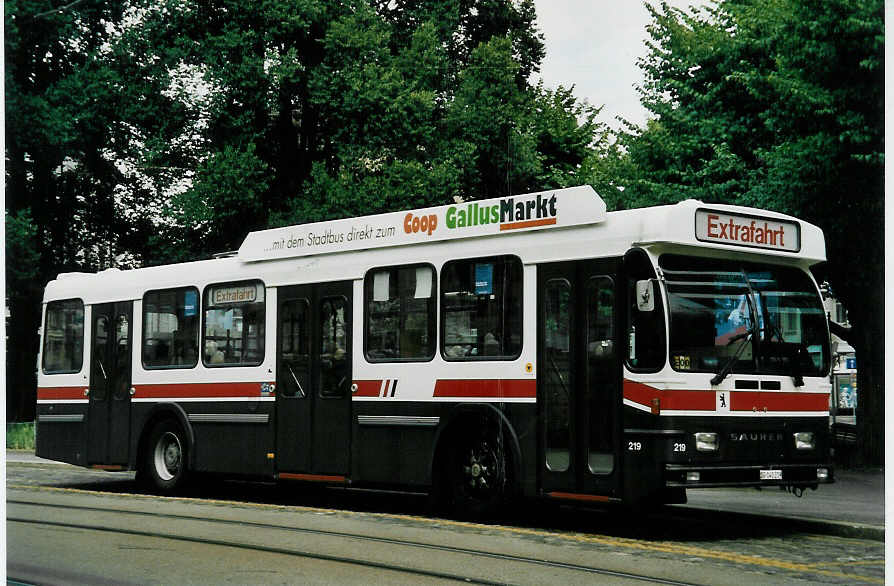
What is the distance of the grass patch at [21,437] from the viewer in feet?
88.0

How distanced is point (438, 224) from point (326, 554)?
13.6 feet

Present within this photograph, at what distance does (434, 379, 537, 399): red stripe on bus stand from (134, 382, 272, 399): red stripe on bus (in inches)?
117

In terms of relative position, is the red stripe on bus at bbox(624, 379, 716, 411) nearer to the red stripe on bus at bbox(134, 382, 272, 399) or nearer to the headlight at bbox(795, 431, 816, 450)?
the headlight at bbox(795, 431, 816, 450)

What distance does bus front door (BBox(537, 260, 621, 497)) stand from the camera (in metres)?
11.0

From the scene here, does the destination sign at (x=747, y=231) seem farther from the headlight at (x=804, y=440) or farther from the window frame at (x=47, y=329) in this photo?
the window frame at (x=47, y=329)

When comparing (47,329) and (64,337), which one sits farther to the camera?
(47,329)

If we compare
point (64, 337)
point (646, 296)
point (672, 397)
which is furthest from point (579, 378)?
point (64, 337)

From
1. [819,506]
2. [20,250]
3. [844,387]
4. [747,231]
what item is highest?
[20,250]

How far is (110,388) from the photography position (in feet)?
54.8

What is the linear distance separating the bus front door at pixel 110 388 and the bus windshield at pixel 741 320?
834cm

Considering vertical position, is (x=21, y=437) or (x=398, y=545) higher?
(x=21, y=437)

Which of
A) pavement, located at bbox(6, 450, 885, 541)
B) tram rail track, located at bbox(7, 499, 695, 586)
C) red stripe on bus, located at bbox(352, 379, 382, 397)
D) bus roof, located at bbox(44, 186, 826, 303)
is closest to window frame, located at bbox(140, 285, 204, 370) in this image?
bus roof, located at bbox(44, 186, 826, 303)

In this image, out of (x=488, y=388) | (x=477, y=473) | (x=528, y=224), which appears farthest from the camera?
(x=477, y=473)

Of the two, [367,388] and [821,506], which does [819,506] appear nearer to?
[821,506]
